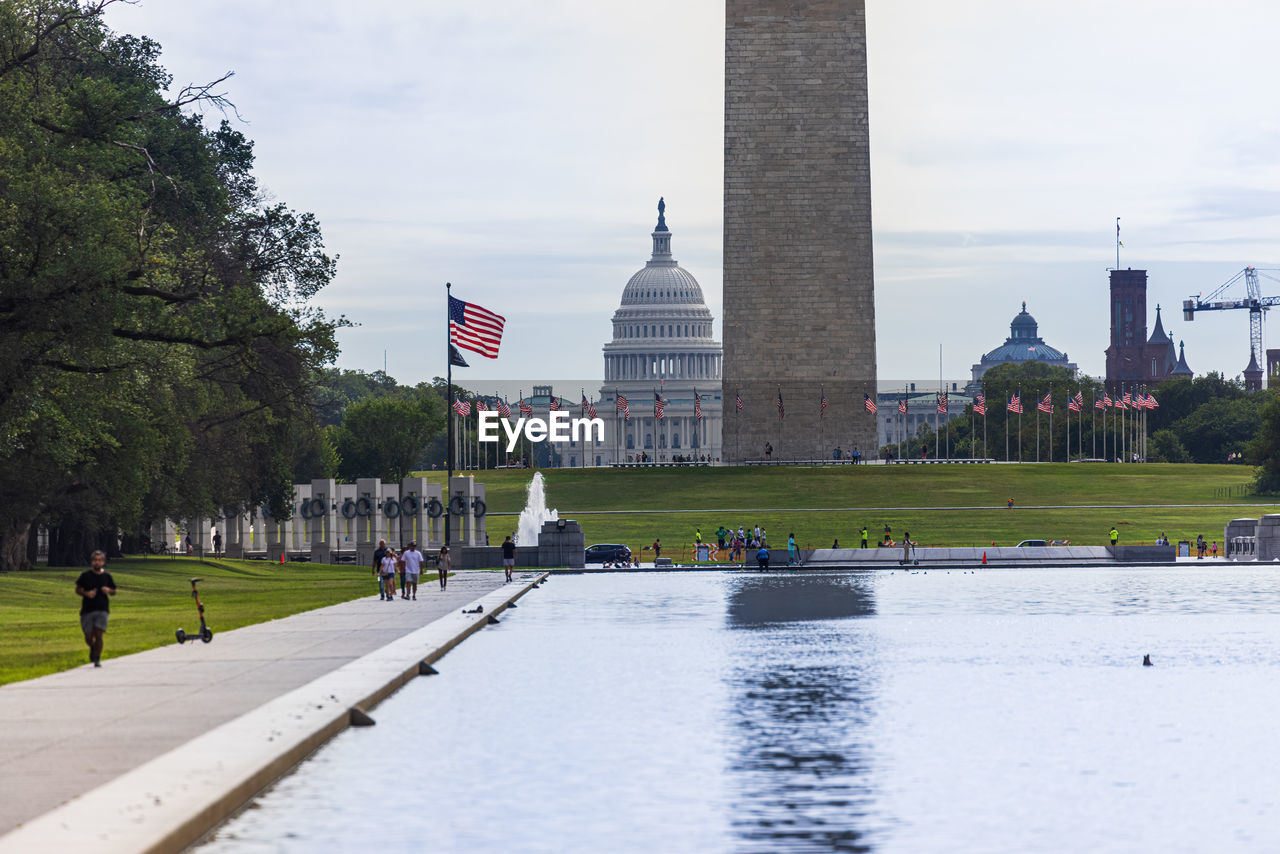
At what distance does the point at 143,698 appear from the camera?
63.3 feet

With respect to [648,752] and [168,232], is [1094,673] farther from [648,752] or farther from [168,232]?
[168,232]

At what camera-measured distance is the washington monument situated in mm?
97500

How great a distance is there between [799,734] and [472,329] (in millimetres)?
49341

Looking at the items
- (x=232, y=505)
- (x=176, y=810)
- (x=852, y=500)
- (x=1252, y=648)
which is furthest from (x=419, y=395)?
(x=176, y=810)

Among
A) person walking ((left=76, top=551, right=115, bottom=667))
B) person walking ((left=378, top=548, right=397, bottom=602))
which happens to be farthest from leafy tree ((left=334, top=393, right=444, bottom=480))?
person walking ((left=76, top=551, right=115, bottom=667))

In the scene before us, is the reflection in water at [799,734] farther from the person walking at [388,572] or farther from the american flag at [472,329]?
the american flag at [472,329]

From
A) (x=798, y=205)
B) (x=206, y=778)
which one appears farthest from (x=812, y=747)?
(x=798, y=205)

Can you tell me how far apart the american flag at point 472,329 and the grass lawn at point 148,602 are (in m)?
8.91

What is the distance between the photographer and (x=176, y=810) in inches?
473

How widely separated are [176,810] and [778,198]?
88329 mm

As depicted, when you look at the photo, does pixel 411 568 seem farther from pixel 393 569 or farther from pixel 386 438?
pixel 386 438

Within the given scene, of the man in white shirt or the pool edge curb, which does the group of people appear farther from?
the pool edge curb

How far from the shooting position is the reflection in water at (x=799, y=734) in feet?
42.1

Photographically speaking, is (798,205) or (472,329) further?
(798,205)
